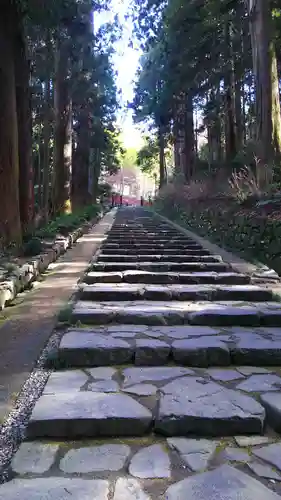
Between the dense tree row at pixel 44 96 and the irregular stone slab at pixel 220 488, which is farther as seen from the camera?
the dense tree row at pixel 44 96

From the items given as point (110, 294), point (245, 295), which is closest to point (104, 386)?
point (110, 294)

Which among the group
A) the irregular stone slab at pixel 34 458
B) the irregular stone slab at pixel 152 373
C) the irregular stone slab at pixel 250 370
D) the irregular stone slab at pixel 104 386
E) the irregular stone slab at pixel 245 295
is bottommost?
the irregular stone slab at pixel 34 458

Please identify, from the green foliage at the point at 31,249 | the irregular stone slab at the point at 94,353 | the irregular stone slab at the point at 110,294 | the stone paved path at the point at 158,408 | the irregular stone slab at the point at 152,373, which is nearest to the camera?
the stone paved path at the point at 158,408

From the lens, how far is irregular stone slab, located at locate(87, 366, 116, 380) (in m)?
2.87

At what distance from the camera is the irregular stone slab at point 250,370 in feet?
9.78

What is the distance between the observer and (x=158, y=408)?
7.87ft

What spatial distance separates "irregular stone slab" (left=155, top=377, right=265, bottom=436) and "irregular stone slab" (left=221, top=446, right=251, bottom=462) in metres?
0.15

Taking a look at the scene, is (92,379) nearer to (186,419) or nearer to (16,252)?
(186,419)

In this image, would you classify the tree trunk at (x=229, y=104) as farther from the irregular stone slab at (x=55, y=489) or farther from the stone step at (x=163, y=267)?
the irregular stone slab at (x=55, y=489)

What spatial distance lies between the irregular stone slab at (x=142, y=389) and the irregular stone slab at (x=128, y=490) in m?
0.75

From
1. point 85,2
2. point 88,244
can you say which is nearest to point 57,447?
point 88,244

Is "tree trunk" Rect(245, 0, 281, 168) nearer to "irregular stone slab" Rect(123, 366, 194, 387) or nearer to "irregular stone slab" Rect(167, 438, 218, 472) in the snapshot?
"irregular stone slab" Rect(123, 366, 194, 387)

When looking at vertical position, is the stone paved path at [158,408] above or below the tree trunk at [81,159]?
below

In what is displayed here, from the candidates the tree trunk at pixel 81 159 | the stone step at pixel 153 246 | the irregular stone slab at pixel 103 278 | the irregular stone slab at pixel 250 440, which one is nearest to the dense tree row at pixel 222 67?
the stone step at pixel 153 246
